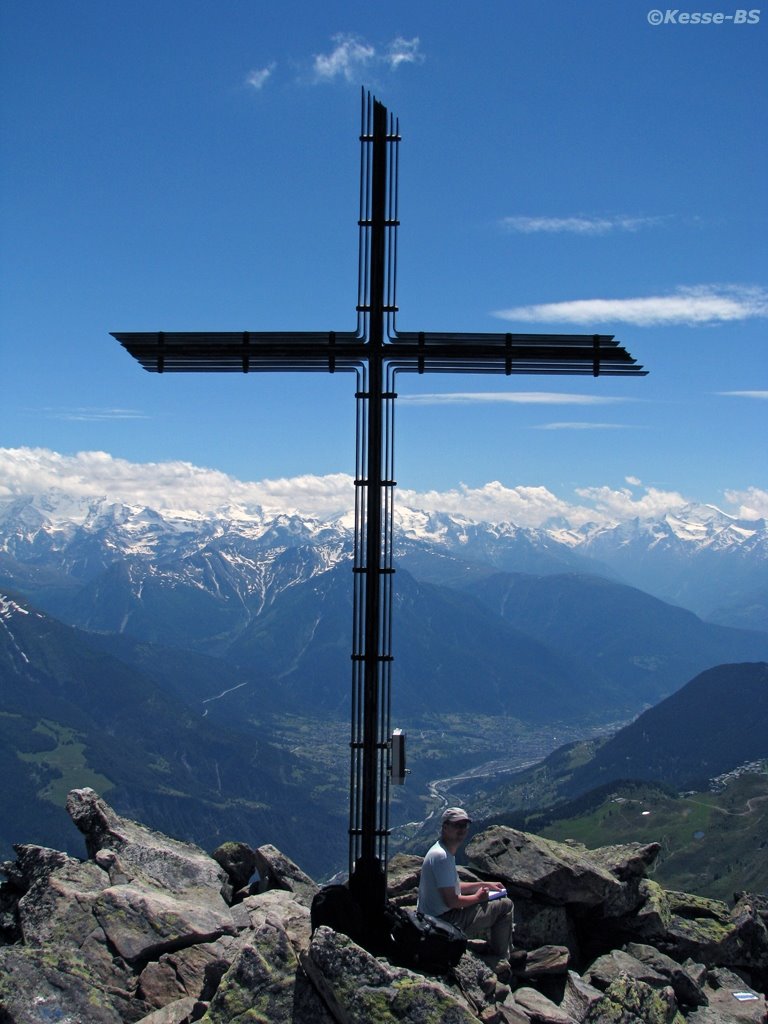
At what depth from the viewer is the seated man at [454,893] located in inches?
559

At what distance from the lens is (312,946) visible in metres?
11.7

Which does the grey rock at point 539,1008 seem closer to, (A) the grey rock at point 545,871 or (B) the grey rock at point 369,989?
(A) the grey rock at point 545,871

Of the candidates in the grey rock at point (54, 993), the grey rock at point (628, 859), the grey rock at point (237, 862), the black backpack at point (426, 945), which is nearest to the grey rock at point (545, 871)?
the grey rock at point (628, 859)

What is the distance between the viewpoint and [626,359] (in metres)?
14.3

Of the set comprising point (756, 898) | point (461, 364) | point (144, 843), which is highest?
point (461, 364)

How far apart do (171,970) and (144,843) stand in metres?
5.38

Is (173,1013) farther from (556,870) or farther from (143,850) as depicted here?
(556,870)

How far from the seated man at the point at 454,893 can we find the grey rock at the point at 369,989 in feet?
8.18

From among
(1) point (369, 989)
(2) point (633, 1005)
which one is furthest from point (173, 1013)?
(2) point (633, 1005)

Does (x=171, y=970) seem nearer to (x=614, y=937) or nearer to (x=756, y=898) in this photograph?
(x=614, y=937)

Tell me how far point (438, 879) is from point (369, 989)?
125 inches

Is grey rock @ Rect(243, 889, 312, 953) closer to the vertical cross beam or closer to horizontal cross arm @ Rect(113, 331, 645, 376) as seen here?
the vertical cross beam

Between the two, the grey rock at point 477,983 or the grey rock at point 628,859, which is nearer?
the grey rock at point 477,983

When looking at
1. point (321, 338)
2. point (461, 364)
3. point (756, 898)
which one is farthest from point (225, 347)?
point (756, 898)
